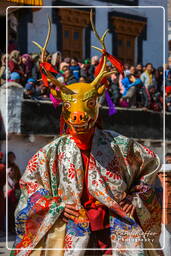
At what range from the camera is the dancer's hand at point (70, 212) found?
4.53 meters

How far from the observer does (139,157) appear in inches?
186

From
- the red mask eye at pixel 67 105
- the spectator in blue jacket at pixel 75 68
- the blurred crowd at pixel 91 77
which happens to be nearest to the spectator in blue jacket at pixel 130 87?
the blurred crowd at pixel 91 77

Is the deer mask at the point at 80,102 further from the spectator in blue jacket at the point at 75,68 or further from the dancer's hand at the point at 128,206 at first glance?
the spectator in blue jacket at the point at 75,68

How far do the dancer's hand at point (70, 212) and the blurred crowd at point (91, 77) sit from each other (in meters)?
1.98

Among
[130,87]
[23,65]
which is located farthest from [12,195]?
[130,87]

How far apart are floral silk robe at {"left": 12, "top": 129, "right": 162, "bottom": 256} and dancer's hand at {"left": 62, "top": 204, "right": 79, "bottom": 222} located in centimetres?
3

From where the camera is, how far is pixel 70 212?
179 inches

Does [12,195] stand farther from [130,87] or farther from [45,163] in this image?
[45,163]

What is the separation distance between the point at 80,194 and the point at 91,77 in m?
2.15

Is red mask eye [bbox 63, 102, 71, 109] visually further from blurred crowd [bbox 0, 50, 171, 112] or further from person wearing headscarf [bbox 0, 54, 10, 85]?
person wearing headscarf [bbox 0, 54, 10, 85]

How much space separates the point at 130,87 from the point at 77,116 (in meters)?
3.61

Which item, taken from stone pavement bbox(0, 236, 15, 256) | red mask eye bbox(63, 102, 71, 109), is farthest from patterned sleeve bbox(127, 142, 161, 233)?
stone pavement bbox(0, 236, 15, 256)

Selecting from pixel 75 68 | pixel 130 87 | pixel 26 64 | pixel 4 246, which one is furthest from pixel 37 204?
pixel 130 87

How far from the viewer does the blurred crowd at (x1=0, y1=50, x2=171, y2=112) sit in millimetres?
6805
